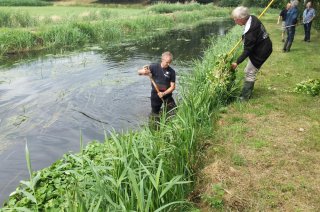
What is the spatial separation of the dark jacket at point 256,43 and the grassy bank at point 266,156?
105 cm

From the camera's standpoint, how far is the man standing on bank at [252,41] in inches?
262

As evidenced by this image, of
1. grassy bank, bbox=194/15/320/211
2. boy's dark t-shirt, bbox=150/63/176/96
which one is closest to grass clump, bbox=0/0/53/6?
Result: boy's dark t-shirt, bbox=150/63/176/96

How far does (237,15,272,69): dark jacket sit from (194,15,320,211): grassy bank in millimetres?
1047

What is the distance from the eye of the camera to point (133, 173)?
369 centimetres

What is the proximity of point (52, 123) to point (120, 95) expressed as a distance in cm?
267

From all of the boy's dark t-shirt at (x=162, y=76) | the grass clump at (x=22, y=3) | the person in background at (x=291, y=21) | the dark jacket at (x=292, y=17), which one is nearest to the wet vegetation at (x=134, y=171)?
the boy's dark t-shirt at (x=162, y=76)

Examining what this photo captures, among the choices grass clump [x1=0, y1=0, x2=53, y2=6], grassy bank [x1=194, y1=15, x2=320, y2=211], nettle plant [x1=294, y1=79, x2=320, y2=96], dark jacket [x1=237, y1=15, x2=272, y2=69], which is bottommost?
grassy bank [x1=194, y1=15, x2=320, y2=211]

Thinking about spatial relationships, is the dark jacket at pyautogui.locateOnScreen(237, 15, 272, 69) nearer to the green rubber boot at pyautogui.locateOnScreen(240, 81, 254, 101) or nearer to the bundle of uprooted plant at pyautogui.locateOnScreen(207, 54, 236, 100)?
the bundle of uprooted plant at pyautogui.locateOnScreen(207, 54, 236, 100)

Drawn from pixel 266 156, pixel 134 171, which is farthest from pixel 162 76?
pixel 134 171

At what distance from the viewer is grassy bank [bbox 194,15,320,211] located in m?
4.12

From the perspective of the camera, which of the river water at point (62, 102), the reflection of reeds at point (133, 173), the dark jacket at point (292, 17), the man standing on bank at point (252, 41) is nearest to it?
the reflection of reeds at point (133, 173)

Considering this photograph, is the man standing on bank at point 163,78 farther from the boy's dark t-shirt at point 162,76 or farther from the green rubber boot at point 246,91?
the green rubber boot at point 246,91

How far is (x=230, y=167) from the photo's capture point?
15.8ft

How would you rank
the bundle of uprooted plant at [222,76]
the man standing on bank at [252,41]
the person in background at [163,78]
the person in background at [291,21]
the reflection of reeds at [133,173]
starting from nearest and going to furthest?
the reflection of reeds at [133,173], the man standing on bank at [252,41], the bundle of uprooted plant at [222,76], the person in background at [163,78], the person in background at [291,21]
